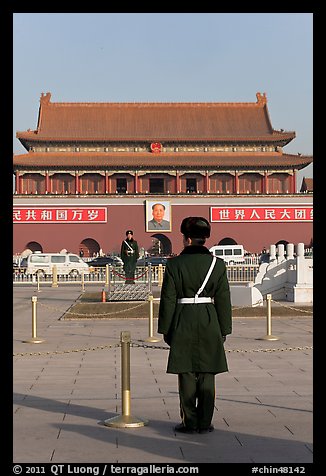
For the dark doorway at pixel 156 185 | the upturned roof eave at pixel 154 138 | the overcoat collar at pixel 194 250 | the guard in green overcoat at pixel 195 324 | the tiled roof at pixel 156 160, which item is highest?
the upturned roof eave at pixel 154 138

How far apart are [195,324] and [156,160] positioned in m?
42.4

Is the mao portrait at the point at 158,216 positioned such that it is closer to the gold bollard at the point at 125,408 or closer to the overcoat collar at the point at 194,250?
the gold bollard at the point at 125,408

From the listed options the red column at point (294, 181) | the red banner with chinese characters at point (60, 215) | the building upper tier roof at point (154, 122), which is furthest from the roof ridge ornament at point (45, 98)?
the red column at point (294, 181)

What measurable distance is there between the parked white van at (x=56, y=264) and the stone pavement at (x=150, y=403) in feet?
77.1

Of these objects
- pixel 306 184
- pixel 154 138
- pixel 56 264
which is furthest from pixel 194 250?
pixel 306 184

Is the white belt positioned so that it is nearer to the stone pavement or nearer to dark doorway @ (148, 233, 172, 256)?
the stone pavement

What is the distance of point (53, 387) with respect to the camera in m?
8.52

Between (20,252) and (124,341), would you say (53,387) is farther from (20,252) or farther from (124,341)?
(20,252)

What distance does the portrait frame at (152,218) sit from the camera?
47188 millimetres

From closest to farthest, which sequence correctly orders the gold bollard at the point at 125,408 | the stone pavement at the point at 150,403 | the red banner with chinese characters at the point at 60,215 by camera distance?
1. the stone pavement at the point at 150,403
2. the gold bollard at the point at 125,408
3. the red banner with chinese characters at the point at 60,215

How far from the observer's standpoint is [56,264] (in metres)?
37.0

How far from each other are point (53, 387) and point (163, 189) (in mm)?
41373

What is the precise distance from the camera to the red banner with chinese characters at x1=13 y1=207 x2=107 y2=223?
4666cm
